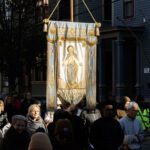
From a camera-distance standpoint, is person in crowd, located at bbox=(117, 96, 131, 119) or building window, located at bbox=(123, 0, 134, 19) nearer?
person in crowd, located at bbox=(117, 96, 131, 119)

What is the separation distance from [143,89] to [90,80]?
1486cm

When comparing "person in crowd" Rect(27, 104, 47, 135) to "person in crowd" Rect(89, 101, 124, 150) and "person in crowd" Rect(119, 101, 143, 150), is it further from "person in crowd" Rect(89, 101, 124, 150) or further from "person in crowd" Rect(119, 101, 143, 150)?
"person in crowd" Rect(119, 101, 143, 150)

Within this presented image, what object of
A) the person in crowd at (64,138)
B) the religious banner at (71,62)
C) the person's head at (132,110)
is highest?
the religious banner at (71,62)

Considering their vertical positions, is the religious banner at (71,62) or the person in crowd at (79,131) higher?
the religious banner at (71,62)

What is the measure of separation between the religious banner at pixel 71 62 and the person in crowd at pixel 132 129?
3494 mm

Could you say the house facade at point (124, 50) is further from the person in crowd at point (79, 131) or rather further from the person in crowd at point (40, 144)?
the person in crowd at point (40, 144)

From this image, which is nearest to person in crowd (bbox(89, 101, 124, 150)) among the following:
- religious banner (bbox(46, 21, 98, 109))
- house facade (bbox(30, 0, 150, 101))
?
religious banner (bbox(46, 21, 98, 109))

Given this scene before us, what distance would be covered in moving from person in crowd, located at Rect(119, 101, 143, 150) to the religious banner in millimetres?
3494

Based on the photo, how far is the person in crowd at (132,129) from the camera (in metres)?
8.86

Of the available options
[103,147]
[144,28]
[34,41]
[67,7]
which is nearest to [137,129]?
[103,147]

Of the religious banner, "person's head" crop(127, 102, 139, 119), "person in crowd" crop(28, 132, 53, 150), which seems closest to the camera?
"person in crowd" crop(28, 132, 53, 150)

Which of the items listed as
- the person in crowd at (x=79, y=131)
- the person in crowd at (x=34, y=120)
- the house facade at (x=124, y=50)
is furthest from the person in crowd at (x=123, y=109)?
the house facade at (x=124, y=50)

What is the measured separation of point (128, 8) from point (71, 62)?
16902mm

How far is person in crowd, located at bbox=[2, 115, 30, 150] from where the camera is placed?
22.4ft
